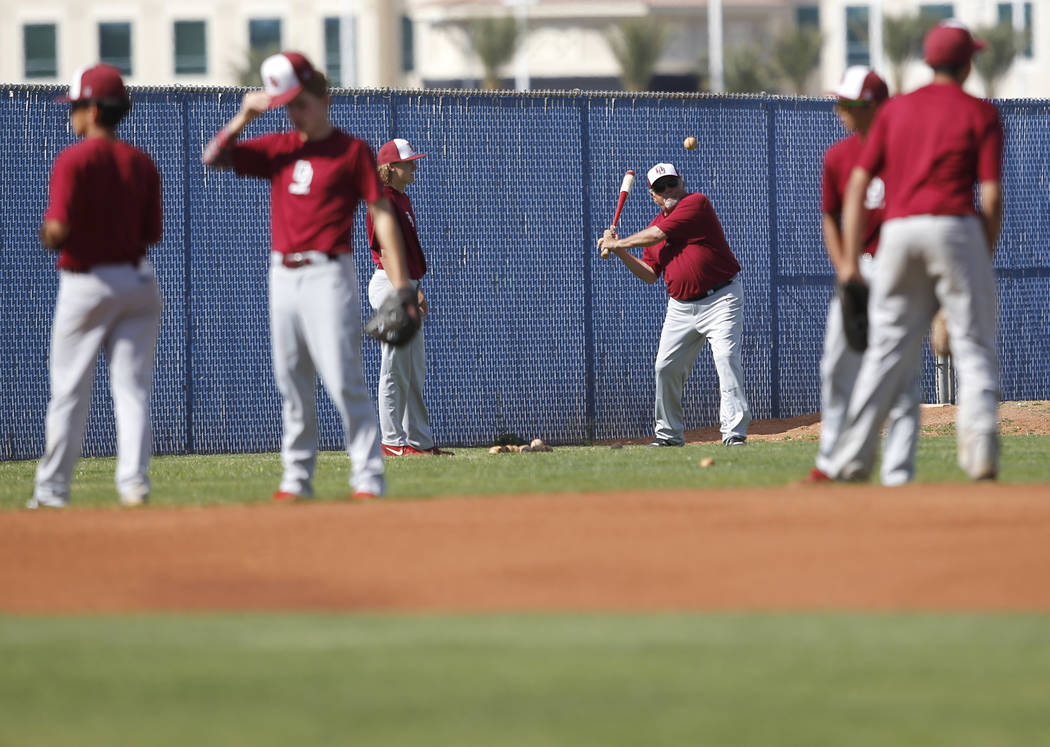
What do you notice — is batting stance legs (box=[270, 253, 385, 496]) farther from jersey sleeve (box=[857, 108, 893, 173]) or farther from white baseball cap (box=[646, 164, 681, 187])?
white baseball cap (box=[646, 164, 681, 187])

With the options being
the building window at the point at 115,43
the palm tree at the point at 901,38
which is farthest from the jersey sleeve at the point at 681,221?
the building window at the point at 115,43

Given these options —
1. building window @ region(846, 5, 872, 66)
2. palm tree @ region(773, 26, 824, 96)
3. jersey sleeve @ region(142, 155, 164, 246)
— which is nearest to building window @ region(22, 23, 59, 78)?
palm tree @ region(773, 26, 824, 96)

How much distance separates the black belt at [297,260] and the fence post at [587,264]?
262 inches

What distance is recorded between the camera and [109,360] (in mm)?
8211

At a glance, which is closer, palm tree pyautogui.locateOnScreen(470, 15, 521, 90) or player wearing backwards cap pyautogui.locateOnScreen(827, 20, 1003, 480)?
player wearing backwards cap pyautogui.locateOnScreen(827, 20, 1003, 480)

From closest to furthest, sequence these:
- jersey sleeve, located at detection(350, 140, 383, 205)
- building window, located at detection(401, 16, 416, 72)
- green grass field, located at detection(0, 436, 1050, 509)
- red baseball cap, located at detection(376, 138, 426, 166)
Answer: jersey sleeve, located at detection(350, 140, 383, 205) < green grass field, located at detection(0, 436, 1050, 509) < red baseball cap, located at detection(376, 138, 426, 166) < building window, located at detection(401, 16, 416, 72)

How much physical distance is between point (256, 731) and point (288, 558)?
2398mm

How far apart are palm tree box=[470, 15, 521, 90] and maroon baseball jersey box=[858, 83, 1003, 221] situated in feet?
172

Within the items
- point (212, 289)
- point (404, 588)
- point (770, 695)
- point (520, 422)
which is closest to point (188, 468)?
point (212, 289)

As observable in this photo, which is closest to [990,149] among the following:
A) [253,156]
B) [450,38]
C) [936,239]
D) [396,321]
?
[936,239]

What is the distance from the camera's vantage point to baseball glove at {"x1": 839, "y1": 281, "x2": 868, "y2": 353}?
8.13 meters

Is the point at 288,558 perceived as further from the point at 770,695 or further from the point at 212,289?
the point at 212,289

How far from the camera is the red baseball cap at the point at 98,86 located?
8.22 meters

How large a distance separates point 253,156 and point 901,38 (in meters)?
53.3
